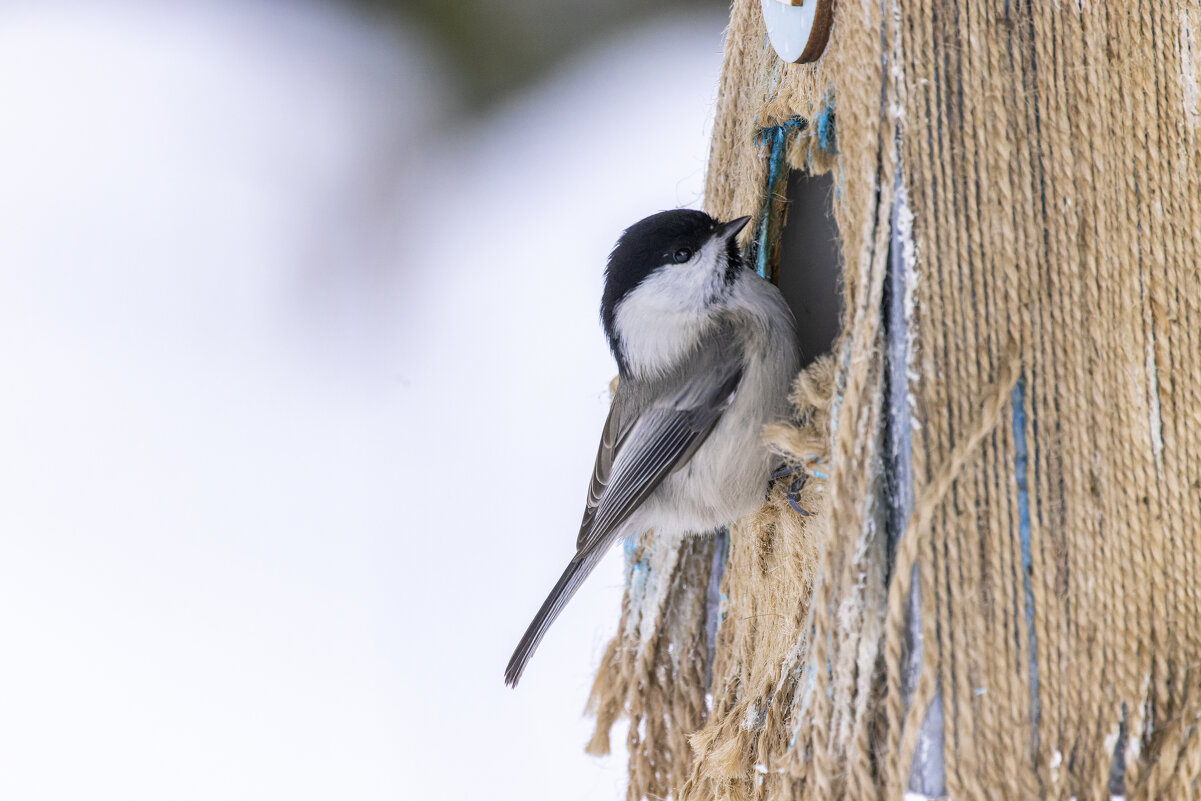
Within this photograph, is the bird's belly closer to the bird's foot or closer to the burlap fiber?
the bird's foot

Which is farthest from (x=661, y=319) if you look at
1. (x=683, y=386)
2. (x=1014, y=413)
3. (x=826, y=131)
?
(x=1014, y=413)

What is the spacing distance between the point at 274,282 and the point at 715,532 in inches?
57.6

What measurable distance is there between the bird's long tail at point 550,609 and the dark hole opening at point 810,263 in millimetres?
344

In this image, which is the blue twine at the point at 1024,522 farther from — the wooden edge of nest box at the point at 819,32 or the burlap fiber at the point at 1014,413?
the wooden edge of nest box at the point at 819,32

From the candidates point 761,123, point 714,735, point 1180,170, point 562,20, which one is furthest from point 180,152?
point 1180,170

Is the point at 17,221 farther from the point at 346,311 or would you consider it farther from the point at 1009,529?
the point at 1009,529

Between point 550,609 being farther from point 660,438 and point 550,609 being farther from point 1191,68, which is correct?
point 1191,68

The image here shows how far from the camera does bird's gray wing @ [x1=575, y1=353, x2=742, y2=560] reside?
1.08m

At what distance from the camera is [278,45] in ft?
7.06

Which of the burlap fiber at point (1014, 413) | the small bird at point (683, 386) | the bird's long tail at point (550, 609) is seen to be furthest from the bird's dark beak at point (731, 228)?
the bird's long tail at point (550, 609)

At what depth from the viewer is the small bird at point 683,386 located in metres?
1.07

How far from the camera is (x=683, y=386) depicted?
3.68 feet

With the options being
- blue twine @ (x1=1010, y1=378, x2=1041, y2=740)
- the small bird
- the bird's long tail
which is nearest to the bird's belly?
the small bird

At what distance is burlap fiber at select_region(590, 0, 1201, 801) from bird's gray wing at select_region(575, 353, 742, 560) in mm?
298
